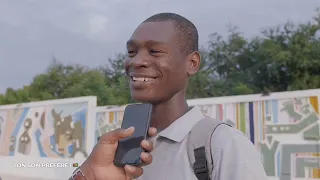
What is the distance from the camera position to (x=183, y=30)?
153 centimetres

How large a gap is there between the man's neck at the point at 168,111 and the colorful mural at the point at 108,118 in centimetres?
784

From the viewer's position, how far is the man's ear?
1.55 meters

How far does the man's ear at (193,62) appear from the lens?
155 cm

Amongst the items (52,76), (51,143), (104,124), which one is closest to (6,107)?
(51,143)

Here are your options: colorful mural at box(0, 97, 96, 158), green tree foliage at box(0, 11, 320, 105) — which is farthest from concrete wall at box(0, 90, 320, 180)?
green tree foliage at box(0, 11, 320, 105)

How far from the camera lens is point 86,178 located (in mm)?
1315

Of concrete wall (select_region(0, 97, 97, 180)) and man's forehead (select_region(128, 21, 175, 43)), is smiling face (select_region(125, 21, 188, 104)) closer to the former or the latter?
man's forehead (select_region(128, 21, 175, 43))

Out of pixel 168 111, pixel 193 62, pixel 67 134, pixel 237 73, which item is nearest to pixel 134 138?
pixel 168 111

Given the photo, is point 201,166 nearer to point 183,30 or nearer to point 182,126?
point 182,126

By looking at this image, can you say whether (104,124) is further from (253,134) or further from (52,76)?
(52,76)

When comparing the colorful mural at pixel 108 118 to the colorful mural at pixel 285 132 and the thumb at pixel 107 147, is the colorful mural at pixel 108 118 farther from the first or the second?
the thumb at pixel 107 147

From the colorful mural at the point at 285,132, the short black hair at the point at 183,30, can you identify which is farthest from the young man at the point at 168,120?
the colorful mural at the point at 285,132

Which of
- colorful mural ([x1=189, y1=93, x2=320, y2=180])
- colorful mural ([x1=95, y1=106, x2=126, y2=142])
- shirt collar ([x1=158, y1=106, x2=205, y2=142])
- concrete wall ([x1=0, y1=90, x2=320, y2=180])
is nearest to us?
shirt collar ([x1=158, y1=106, x2=205, y2=142])

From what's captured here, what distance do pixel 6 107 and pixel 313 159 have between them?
26.0ft
